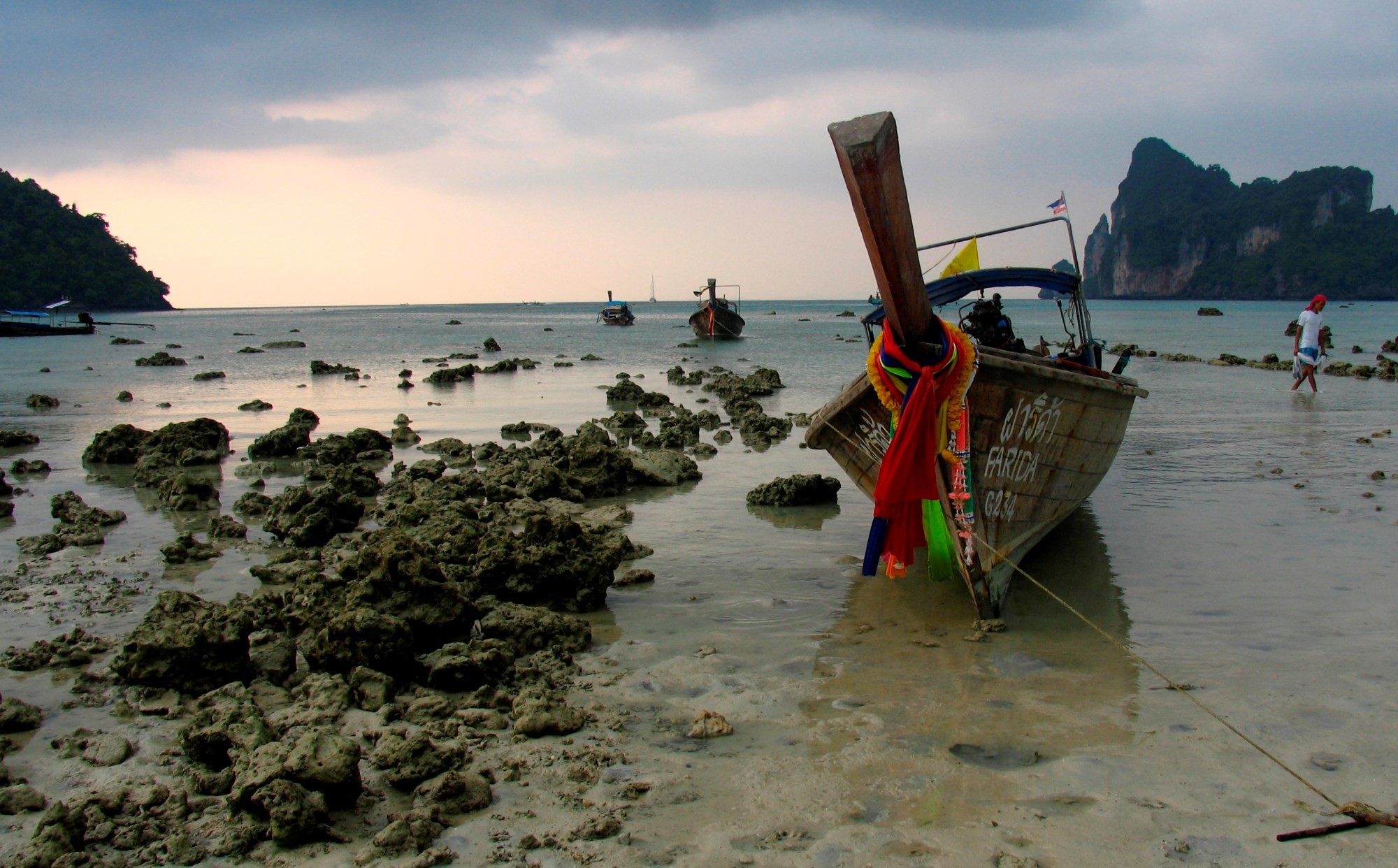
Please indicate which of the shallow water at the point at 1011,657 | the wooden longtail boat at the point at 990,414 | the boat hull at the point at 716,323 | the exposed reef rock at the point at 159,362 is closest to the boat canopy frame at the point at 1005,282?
the wooden longtail boat at the point at 990,414

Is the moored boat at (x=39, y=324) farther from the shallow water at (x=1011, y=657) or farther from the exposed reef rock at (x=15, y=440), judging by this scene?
the shallow water at (x=1011, y=657)

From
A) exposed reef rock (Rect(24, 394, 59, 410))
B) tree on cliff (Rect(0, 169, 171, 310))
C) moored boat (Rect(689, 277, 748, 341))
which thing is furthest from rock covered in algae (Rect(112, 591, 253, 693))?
tree on cliff (Rect(0, 169, 171, 310))

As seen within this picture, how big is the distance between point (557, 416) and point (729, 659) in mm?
12582

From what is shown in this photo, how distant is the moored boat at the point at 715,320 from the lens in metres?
49.4

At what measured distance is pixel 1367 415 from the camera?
15852mm

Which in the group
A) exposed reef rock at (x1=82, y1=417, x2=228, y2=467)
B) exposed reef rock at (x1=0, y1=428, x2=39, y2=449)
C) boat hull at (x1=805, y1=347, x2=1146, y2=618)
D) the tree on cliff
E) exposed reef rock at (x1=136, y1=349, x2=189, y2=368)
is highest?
the tree on cliff

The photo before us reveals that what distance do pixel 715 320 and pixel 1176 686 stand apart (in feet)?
148

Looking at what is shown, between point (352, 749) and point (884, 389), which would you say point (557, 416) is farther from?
point (352, 749)

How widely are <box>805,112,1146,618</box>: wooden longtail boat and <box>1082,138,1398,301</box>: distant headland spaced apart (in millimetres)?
124266

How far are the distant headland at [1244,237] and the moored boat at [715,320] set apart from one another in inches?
3645

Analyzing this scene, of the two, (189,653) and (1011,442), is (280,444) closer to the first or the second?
(189,653)

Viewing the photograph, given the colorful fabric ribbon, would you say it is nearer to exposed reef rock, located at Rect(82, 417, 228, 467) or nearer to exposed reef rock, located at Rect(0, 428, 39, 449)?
exposed reef rock, located at Rect(82, 417, 228, 467)

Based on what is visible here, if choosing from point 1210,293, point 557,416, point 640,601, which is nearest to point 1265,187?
point 1210,293

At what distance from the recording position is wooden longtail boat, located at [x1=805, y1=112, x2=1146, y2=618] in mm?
4340
